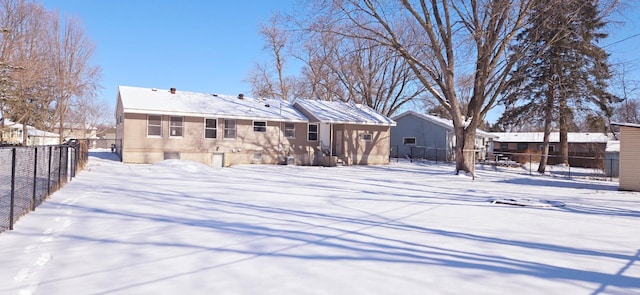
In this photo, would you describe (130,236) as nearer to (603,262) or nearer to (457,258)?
(457,258)

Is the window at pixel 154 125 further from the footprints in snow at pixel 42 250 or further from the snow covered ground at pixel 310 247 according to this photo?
the footprints in snow at pixel 42 250

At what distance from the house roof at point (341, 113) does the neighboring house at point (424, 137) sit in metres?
6.60

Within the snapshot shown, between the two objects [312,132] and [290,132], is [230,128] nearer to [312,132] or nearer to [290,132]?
[290,132]

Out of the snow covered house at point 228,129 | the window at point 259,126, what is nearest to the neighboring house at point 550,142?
the snow covered house at point 228,129

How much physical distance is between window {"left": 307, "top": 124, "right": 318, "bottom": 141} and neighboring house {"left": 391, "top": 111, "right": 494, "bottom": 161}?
10.8 meters

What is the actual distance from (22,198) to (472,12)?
1877cm

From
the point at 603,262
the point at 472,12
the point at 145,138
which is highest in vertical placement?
the point at 472,12

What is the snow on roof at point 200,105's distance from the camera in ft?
70.3

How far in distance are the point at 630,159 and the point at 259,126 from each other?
1762 cm

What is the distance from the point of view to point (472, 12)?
1942 centimetres

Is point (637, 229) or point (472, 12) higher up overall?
point (472, 12)

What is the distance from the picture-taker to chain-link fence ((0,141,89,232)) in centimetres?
612

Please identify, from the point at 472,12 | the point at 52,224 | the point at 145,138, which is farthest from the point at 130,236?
the point at 472,12

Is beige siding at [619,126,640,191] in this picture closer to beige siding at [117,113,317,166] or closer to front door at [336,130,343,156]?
front door at [336,130,343,156]
